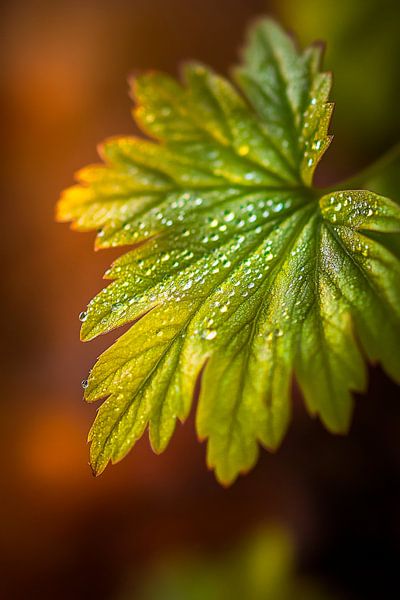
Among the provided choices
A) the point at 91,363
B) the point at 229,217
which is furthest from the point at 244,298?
the point at 91,363

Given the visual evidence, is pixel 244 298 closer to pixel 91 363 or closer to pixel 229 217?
pixel 229 217

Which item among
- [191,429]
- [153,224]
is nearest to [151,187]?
[153,224]

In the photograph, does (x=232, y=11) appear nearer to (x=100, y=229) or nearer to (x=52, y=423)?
(x=100, y=229)

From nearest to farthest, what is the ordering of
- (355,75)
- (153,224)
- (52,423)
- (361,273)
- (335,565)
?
(361,273) < (153,224) < (335,565) < (355,75) < (52,423)

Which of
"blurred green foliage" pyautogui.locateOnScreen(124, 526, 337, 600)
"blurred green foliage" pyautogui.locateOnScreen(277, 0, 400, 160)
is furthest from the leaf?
"blurred green foliage" pyautogui.locateOnScreen(124, 526, 337, 600)

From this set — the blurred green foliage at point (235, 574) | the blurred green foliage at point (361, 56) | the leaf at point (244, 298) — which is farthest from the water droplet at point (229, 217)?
the blurred green foliage at point (235, 574)
